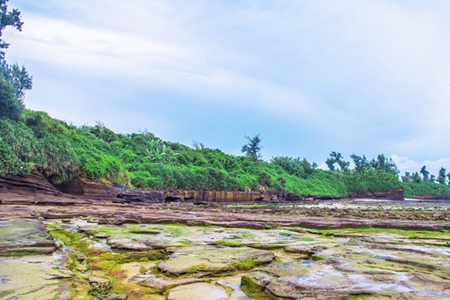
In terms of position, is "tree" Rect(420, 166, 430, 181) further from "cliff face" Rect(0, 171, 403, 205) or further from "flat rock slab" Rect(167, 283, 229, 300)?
"flat rock slab" Rect(167, 283, 229, 300)

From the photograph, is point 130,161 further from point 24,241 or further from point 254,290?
point 254,290

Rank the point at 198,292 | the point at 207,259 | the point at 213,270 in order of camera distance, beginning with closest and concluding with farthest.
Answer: the point at 198,292, the point at 213,270, the point at 207,259

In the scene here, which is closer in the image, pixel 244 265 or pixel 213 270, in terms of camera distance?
pixel 213 270

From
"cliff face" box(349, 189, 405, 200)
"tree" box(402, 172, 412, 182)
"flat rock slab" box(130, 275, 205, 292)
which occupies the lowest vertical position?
"flat rock slab" box(130, 275, 205, 292)

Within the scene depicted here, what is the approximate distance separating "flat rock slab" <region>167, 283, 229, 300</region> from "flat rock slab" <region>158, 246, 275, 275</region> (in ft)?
1.36

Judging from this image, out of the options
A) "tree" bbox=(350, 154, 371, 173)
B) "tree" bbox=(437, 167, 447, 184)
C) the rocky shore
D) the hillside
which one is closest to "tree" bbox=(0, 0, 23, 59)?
the hillside

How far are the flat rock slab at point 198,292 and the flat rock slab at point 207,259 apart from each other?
42cm

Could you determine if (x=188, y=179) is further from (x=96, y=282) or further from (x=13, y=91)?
(x=96, y=282)

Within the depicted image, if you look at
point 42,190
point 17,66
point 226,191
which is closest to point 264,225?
point 42,190

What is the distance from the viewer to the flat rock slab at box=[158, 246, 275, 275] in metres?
3.46

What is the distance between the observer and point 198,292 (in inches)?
110

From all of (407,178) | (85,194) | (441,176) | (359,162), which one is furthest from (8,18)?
(441,176)

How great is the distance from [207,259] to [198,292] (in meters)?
1.11

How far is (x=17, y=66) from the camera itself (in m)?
36.3
